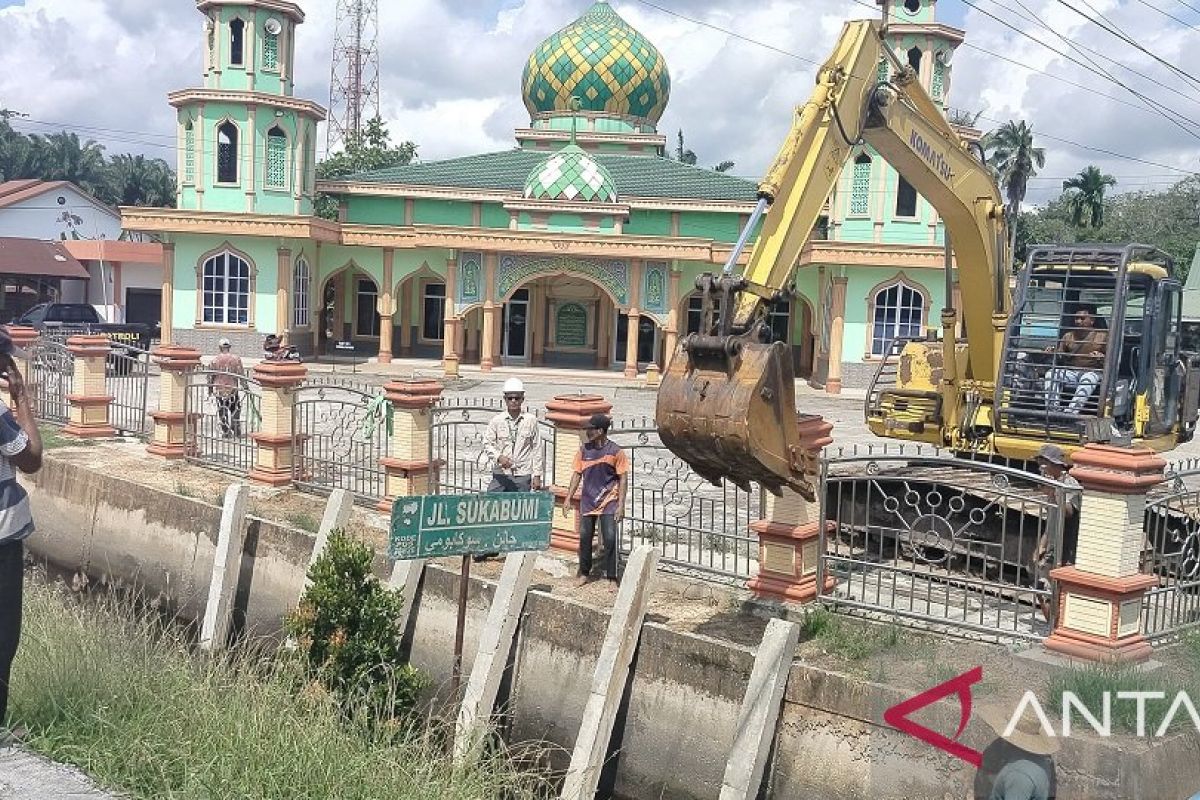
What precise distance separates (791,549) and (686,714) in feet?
4.80

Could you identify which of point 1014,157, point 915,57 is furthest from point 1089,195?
point 915,57

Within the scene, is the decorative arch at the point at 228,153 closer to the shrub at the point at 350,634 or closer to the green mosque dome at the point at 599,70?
the green mosque dome at the point at 599,70

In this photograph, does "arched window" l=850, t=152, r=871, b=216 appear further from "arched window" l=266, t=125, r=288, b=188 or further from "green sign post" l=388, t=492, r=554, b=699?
"green sign post" l=388, t=492, r=554, b=699

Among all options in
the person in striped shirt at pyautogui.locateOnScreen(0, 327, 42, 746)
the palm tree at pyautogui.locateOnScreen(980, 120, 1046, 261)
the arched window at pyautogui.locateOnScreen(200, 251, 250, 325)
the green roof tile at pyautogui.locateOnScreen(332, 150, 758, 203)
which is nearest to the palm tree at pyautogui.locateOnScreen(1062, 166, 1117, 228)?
the palm tree at pyautogui.locateOnScreen(980, 120, 1046, 261)

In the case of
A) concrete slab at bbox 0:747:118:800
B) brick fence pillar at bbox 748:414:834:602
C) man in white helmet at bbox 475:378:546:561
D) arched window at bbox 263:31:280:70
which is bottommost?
concrete slab at bbox 0:747:118:800

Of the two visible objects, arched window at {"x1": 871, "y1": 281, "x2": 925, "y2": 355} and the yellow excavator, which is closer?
the yellow excavator

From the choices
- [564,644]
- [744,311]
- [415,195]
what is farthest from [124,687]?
[415,195]

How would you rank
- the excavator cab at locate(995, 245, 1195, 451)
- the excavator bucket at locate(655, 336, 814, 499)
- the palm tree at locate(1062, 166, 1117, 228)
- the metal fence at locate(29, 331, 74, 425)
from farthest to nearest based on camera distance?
1. the palm tree at locate(1062, 166, 1117, 228)
2. the metal fence at locate(29, 331, 74, 425)
3. the excavator cab at locate(995, 245, 1195, 451)
4. the excavator bucket at locate(655, 336, 814, 499)

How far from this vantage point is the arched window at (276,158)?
92.8ft

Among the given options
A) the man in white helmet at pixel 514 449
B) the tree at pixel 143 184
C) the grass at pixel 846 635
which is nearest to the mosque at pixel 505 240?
the man in white helmet at pixel 514 449

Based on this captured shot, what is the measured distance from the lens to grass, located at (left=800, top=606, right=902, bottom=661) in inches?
267

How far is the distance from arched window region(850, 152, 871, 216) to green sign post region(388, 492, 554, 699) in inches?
853

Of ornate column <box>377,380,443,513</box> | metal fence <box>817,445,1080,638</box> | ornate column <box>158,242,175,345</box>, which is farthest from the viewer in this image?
ornate column <box>158,242,175,345</box>

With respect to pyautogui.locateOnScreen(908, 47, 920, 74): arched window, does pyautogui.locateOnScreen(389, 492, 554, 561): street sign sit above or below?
below
